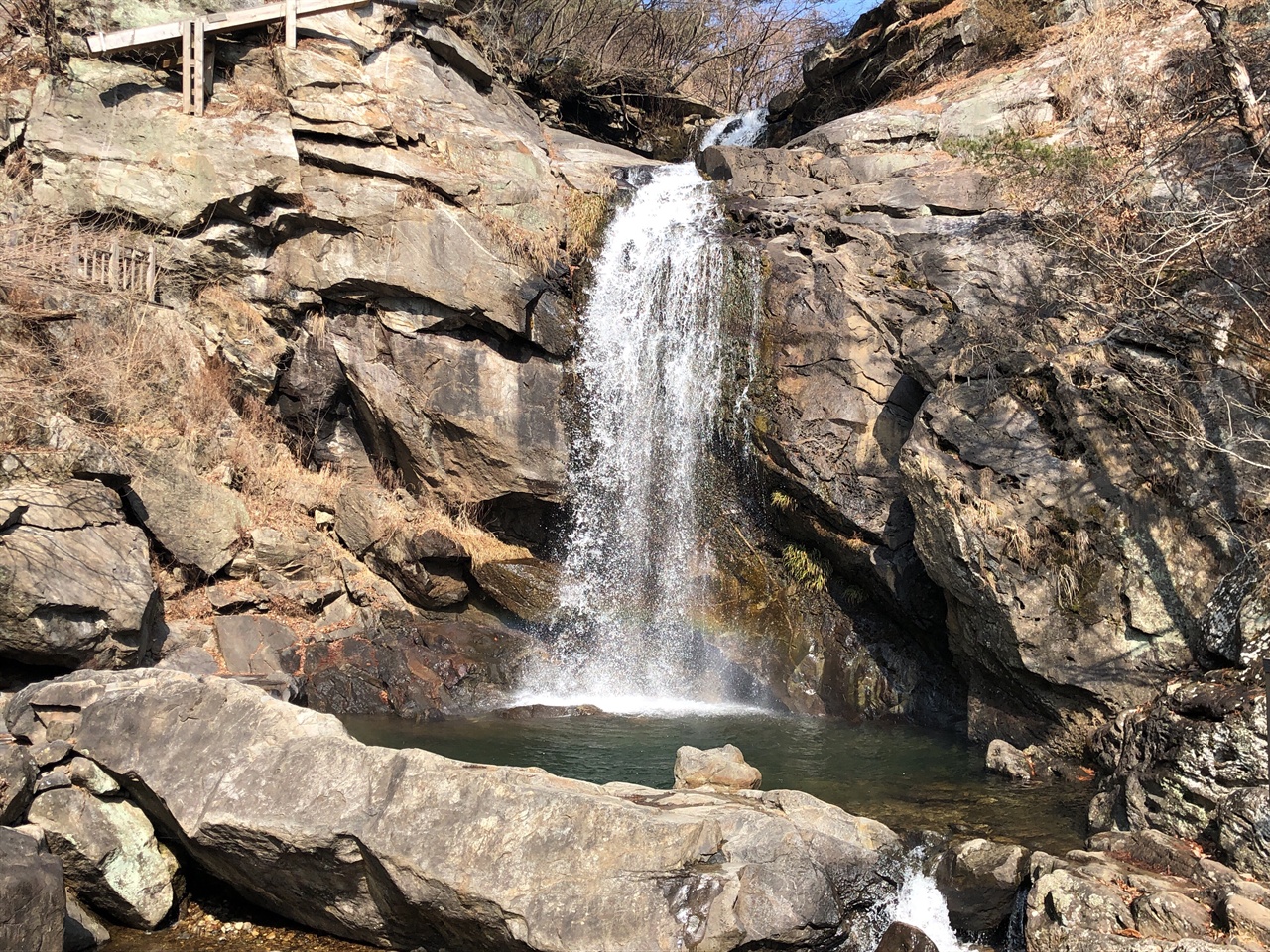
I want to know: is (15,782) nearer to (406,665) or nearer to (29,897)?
(29,897)

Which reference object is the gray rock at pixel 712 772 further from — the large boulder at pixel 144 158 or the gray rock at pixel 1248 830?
the large boulder at pixel 144 158

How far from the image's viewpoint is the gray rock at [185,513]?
1105cm

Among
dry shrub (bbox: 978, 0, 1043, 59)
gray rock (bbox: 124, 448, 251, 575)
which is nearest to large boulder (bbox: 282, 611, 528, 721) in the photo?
gray rock (bbox: 124, 448, 251, 575)

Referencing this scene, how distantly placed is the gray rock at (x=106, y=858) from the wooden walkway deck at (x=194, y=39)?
11.0 metres

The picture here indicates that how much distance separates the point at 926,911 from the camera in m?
5.72

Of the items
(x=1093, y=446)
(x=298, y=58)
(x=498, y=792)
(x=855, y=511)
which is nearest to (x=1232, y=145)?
(x=1093, y=446)

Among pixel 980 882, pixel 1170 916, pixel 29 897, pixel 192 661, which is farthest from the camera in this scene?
pixel 192 661

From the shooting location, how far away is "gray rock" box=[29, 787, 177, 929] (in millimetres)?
5621

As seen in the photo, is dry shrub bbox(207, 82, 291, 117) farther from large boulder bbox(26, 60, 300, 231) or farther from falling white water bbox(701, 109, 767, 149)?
falling white water bbox(701, 109, 767, 149)

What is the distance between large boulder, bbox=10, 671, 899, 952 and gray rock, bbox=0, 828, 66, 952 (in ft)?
2.55

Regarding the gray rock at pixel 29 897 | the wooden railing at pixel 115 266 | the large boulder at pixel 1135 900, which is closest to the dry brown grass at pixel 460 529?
the wooden railing at pixel 115 266

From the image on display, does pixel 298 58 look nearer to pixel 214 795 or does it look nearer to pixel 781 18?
pixel 214 795

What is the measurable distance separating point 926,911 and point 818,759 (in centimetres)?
315

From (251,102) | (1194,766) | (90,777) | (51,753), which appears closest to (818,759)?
(1194,766)
